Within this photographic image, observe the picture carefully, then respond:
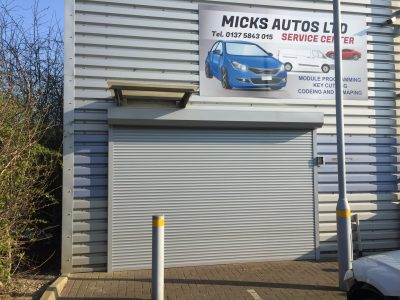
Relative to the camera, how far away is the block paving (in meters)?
6.52

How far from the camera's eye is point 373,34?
973 centimetres

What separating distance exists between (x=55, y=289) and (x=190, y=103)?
13.9 ft

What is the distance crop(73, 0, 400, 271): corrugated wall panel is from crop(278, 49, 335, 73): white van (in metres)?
0.73

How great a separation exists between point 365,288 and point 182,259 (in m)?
4.77

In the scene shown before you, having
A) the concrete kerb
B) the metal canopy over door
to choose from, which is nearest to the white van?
the metal canopy over door

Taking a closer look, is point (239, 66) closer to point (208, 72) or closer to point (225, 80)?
point (225, 80)

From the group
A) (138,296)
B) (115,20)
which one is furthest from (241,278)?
(115,20)

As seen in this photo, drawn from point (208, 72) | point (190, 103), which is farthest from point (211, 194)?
point (208, 72)

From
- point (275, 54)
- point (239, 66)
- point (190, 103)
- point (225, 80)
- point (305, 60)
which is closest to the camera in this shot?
point (190, 103)

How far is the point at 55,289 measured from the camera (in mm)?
6531

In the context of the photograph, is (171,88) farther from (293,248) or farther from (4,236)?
(293,248)

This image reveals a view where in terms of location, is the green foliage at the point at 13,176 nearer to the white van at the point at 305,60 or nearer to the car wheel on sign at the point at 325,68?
the white van at the point at 305,60

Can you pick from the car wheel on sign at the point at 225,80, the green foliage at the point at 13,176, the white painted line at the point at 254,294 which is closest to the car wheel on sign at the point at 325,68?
the car wheel on sign at the point at 225,80

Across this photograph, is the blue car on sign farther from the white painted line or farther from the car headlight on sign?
the white painted line
